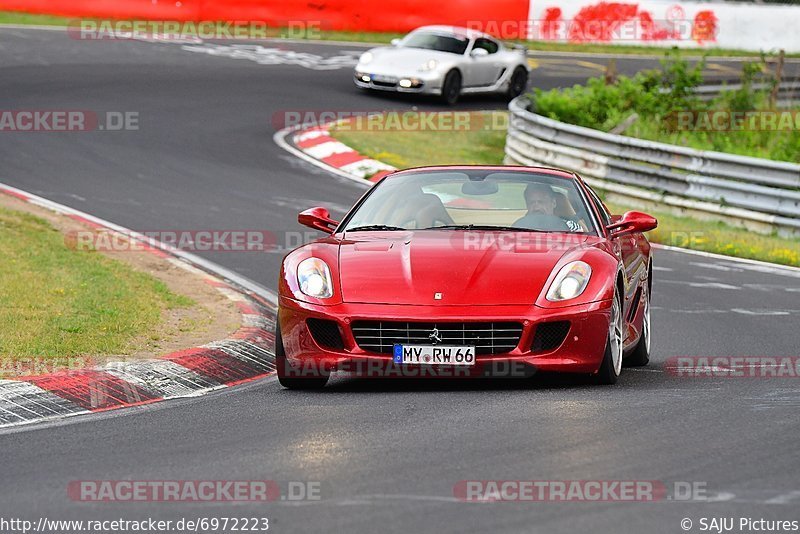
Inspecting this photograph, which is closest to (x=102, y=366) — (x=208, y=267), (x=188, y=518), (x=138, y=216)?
(x=188, y=518)

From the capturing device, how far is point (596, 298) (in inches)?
311

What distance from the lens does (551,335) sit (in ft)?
25.5

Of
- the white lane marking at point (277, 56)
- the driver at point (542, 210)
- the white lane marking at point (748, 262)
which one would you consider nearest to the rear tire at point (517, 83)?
the white lane marking at point (277, 56)

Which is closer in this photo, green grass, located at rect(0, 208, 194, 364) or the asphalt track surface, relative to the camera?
the asphalt track surface

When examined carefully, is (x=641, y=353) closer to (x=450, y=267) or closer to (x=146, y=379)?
(x=450, y=267)

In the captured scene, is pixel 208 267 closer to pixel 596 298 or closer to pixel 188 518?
pixel 596 298

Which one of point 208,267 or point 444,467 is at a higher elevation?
point 444,467

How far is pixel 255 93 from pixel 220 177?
705 cm

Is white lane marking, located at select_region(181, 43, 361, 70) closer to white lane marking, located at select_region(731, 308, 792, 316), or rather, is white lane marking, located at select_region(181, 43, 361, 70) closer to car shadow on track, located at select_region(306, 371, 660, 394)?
white lane marking, located at select_region(731, 308, 792, 316)

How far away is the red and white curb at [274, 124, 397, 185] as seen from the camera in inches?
787

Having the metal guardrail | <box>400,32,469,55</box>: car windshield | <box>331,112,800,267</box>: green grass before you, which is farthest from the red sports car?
<box>400,32,469,55</box>: car windshield

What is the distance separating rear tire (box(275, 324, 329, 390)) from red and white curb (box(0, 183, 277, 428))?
46cm

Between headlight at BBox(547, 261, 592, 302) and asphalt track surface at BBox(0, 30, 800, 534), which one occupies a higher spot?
headlight at BBox(547, 261, 592, 302)

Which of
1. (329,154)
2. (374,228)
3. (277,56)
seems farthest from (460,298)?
(277,56)
